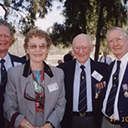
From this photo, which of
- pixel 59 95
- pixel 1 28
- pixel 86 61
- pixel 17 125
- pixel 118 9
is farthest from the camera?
pixel 118 9

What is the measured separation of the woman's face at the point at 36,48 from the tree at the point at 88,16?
9.76 metres

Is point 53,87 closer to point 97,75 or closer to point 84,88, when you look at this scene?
point 84,88

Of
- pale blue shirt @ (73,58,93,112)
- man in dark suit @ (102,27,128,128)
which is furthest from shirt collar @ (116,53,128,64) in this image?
pale blue shirt @ (73,58,93,112)

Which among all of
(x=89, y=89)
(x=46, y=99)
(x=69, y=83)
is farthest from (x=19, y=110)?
(x=89, y=89)

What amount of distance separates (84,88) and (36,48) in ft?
2.94

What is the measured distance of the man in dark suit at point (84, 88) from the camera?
2.52 m

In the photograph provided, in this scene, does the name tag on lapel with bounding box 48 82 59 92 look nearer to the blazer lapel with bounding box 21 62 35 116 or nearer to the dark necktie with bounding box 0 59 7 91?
the blazer lapel with bounding box 21 62 35 116

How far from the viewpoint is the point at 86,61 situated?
2.75 meters

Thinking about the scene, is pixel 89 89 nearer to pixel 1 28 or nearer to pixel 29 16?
pixel 1 28

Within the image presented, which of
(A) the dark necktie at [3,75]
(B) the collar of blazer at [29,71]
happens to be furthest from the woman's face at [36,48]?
(A) the dark necktie at [3,75]

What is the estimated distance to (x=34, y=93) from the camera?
2037mm

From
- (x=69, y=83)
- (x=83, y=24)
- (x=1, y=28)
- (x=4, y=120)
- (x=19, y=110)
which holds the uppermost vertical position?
(x=83, y=24)

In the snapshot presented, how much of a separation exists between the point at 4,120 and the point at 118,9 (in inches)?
436

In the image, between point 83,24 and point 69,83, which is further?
point 83,24
